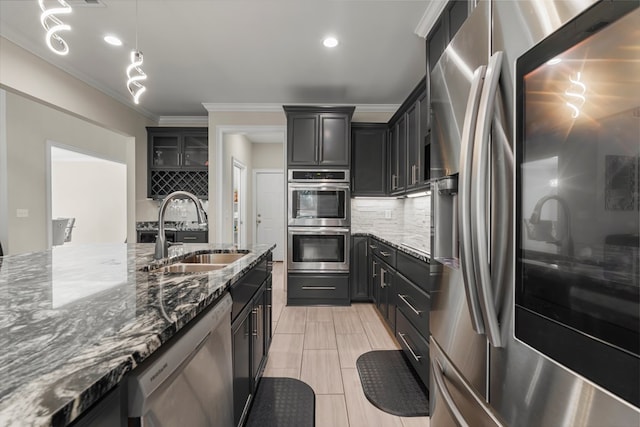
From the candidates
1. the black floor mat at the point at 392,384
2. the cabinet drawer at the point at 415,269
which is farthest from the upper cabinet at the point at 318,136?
the black floor mat at the point at 392,384

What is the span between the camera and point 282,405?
189 centimetres

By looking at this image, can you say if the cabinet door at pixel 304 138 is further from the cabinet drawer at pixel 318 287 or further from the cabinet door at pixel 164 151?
the cabinet door at pixel 164 151

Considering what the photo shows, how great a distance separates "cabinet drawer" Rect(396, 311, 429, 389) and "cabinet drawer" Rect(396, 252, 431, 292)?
0.35 meters

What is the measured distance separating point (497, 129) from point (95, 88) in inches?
183

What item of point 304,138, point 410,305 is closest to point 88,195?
point 304,138

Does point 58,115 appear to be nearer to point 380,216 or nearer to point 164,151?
point 164,151

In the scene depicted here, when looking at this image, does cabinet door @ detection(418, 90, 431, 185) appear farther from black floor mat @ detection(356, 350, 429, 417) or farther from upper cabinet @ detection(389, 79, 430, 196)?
black floor mat @ detection(356, 350, 429, 417)

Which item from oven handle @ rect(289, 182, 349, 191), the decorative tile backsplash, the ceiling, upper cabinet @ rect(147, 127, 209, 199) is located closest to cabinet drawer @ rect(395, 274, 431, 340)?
oven handle @ rect(289, 182, 349, 191)

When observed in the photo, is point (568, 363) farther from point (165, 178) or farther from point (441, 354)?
point (165, 178)

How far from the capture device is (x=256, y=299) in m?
1.89

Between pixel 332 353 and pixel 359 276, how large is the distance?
1.48m

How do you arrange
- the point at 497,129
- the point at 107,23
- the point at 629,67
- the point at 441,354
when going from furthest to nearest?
the point at 107,23 < the point at 441,354 < the point at 497,129 < the point at 629,67

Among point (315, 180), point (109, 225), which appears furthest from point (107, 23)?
point (109, 225)

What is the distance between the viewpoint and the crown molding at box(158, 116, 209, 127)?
502 centimetres
